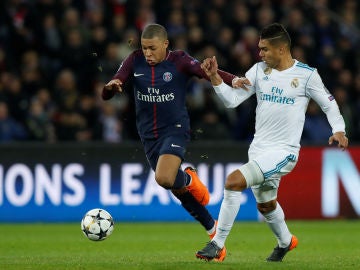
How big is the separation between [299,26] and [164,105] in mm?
9160

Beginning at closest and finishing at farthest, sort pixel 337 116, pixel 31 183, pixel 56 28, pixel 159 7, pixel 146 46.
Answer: pixel 337 116 < pixel 146 46 < pixel 31 183 < pixel 56 28 < pixel 159 7

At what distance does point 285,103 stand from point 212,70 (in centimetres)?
76

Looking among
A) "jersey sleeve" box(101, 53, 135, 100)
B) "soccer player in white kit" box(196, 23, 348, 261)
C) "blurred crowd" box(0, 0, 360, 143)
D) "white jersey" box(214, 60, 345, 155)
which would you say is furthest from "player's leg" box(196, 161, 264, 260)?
"blurred crowd" box(0, 0, 360, 143)

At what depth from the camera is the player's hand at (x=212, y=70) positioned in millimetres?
8680

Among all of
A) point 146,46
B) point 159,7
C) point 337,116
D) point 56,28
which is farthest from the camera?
point 159,7

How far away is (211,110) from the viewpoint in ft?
52.1

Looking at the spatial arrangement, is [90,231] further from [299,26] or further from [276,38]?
[299,26]

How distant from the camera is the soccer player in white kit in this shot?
8609 mm

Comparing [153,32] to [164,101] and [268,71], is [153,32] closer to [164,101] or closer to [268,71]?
[164,101]

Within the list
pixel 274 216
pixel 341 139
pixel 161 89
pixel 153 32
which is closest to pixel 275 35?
pixel 341 139

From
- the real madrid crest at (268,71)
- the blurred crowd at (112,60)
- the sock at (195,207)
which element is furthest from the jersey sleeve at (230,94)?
the blurred crowd at (112,60)

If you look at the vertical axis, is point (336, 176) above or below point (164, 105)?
below

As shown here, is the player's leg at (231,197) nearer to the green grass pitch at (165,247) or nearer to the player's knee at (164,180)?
the green grass pitch at (165,247)

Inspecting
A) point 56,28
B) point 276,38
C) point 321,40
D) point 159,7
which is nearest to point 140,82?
point 276,38
